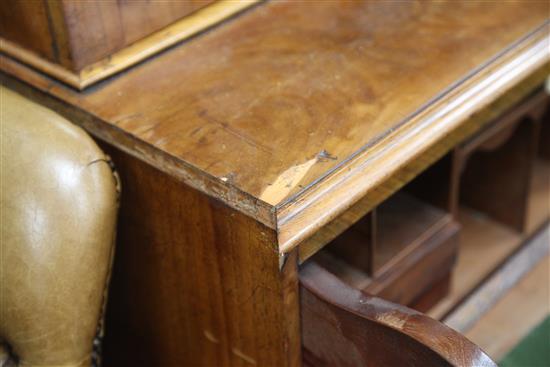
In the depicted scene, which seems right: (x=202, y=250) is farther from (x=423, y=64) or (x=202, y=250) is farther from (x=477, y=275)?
(x=477, y=275)

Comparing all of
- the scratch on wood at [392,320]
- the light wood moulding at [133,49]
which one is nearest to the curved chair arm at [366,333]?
the scratch on wood at [392,320]

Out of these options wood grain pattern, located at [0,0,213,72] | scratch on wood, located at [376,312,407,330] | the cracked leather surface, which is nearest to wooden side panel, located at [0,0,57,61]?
wood grain pattern, located at [0,0,213,72]

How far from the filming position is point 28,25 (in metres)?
1.02

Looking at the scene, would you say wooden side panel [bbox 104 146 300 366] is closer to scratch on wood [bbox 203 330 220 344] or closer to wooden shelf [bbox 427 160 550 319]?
scratch on wood [bbox 203 330 220 344]

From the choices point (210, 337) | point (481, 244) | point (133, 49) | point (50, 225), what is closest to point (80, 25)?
point (133, 49)

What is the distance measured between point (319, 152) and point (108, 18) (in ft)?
1.02

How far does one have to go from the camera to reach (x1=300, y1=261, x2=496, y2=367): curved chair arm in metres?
0.75

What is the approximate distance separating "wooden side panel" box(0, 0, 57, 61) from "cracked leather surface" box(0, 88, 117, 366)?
11 cm

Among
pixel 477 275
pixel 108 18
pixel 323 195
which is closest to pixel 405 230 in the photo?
pixel 477 275

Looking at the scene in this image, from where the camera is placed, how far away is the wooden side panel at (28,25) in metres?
0.99

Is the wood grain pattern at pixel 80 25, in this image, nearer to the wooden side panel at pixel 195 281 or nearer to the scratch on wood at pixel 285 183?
the wooden side panel at pixel 195 281

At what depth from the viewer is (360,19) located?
1.07 m

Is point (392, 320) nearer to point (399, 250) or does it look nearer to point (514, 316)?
point (399, 250)

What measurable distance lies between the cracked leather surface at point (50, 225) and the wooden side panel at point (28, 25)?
0.11m
